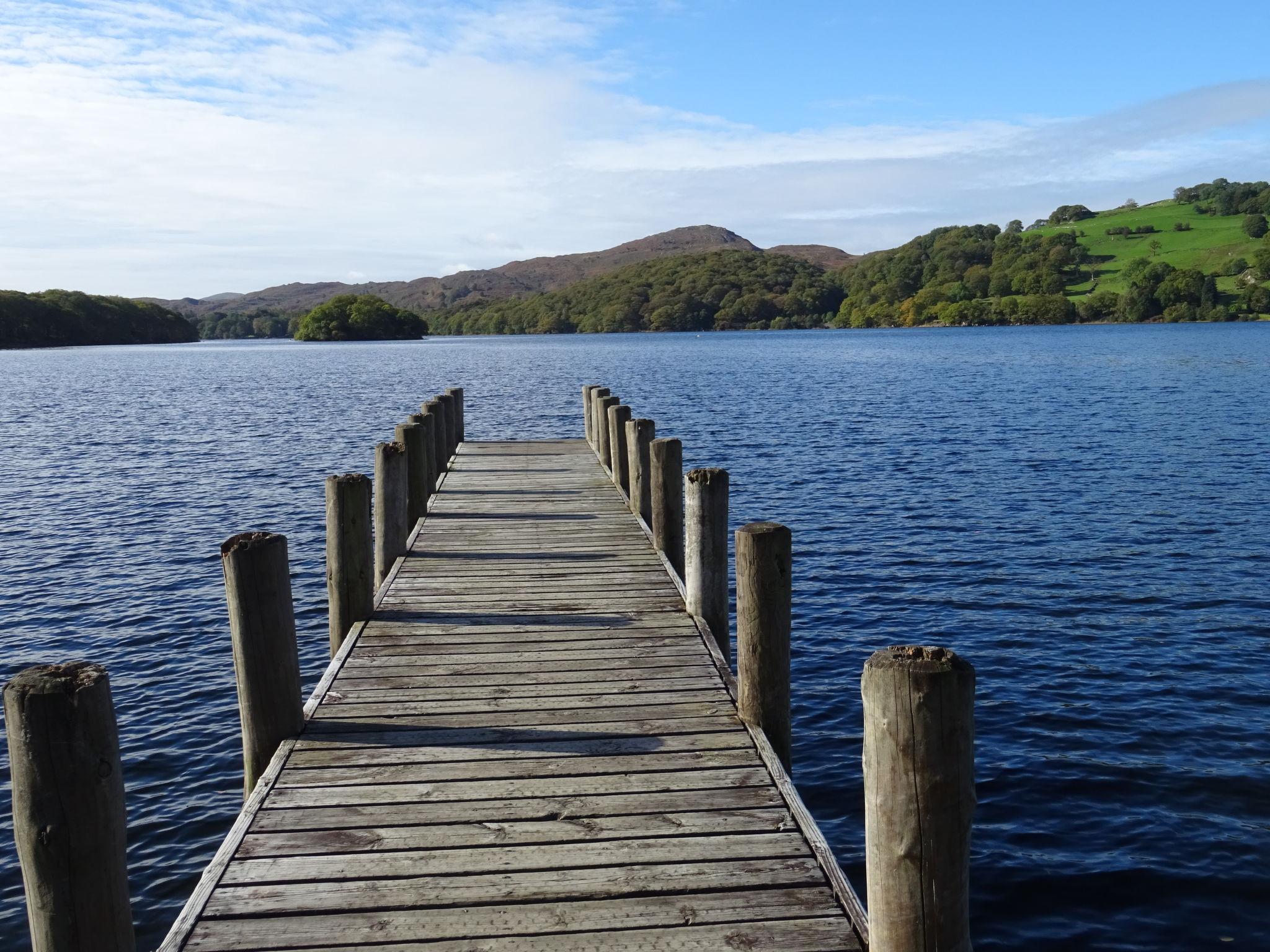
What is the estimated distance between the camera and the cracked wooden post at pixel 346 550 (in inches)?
311

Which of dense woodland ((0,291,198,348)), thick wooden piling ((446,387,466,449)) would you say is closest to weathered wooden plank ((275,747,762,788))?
thick wooden piling ((446,387,466,449))

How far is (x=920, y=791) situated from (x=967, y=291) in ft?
538

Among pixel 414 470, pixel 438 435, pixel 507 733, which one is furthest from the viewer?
pixel 438 435

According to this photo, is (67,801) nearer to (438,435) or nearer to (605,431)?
(438,435)

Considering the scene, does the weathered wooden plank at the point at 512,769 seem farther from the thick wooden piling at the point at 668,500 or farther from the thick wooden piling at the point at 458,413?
the thick wooden piling at the point at 458,413

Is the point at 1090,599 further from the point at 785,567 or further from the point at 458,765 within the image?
Result: the point at 458,765

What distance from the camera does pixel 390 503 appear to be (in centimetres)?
1014

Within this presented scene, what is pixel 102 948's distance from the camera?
3.70 metres

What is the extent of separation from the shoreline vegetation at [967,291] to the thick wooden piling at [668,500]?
131 metres

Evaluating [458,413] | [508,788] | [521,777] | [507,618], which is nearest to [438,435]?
[458,413]

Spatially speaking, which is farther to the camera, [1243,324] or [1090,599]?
[1243,324]

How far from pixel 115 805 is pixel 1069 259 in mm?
159950

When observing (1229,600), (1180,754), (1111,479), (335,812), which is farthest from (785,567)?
(1111,479)

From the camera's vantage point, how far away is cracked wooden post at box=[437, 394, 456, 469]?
55.9 ft
